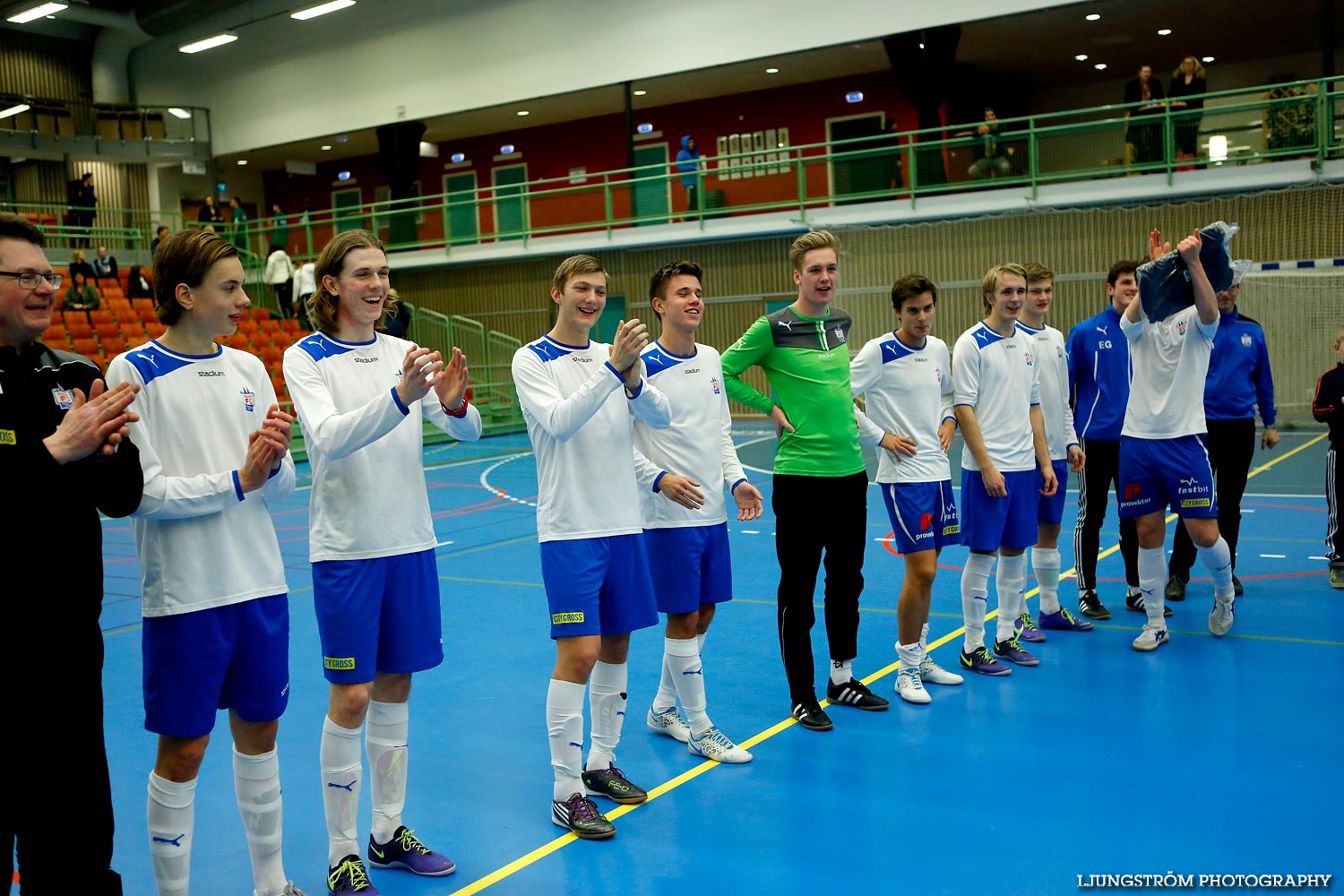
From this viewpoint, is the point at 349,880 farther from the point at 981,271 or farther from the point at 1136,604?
the point at 981,271

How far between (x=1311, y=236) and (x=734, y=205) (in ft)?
35.9

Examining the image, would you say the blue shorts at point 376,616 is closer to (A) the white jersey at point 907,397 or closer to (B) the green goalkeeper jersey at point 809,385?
(B) the green goalkeeper jersey at point 809,385

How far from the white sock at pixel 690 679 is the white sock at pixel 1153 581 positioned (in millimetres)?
2999

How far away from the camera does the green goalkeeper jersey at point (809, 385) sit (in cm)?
546

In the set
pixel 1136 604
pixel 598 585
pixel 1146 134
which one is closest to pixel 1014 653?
pixel 1136 604

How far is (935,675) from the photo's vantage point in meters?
6.02

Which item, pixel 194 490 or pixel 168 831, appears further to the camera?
pixel 168 831

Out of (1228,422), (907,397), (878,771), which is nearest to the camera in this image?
(878,771)

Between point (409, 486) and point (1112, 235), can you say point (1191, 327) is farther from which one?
point (1112, 235)

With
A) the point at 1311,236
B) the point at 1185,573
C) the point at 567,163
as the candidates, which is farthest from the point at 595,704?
the point at 567,163

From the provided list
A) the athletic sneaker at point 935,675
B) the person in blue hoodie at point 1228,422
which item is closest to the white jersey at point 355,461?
the athletic sneaker at point 935,675

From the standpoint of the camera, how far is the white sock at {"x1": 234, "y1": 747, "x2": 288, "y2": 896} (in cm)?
351

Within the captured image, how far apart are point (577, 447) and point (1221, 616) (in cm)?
448

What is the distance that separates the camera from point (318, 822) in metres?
4.47
